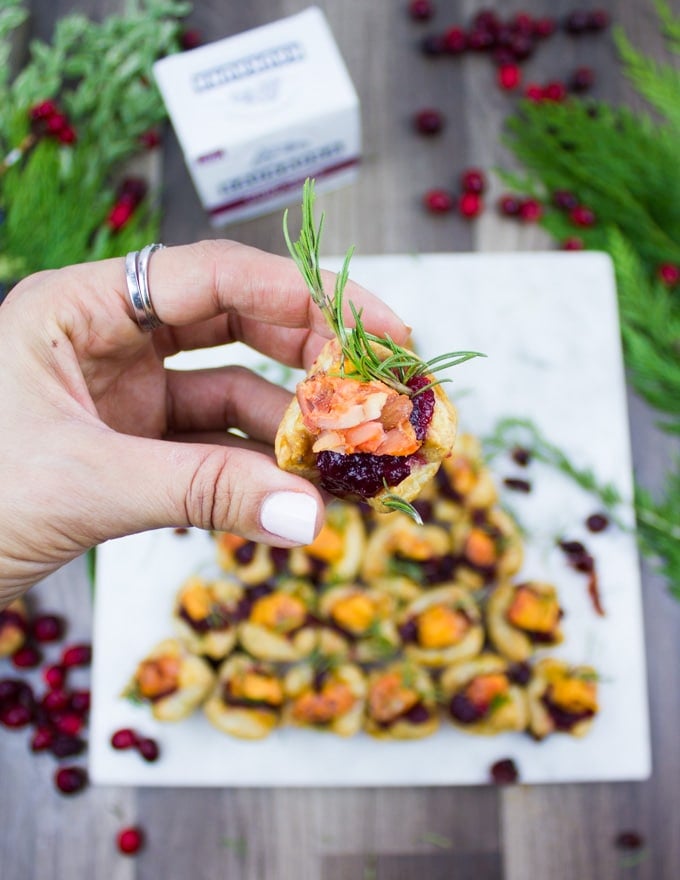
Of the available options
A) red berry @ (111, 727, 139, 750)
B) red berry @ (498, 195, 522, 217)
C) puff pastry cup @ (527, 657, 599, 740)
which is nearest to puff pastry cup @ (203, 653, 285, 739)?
red berry @ (111, 727, 139, 750)

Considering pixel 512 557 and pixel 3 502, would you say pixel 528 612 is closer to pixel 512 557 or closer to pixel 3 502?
pixel 512 557

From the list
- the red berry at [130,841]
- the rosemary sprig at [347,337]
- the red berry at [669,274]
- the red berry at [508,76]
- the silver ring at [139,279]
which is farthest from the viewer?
the red berry at [508,76]

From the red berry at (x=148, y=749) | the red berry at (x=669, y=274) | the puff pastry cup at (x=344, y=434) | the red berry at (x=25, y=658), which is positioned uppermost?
the red berry at (x=669, y=274)

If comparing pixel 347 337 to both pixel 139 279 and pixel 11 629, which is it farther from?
pixel 11 629

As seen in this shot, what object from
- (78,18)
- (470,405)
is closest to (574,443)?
(470,405)

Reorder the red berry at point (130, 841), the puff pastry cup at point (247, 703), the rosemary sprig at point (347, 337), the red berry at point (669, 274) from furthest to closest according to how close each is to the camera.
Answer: the red berry at point (669, 274) → the red berry at point (130, 841) → the puff pastry cup at point (247, 703) → the rosemary sprig at point (347, 337)

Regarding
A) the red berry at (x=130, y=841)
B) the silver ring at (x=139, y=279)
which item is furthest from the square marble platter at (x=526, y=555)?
the silver ring at (x=139, y=279)

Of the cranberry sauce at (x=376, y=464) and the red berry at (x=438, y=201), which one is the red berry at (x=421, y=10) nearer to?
the red berry at (x=438, y=201)
